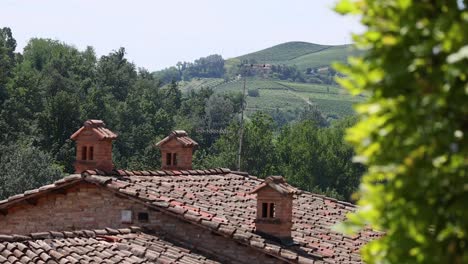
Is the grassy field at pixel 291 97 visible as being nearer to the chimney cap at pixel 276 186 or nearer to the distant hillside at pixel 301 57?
the distant hillside at pixel 301 57

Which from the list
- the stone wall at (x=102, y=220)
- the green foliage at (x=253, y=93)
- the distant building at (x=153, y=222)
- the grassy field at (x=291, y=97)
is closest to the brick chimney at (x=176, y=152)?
the distant building at (x=153, y=222)

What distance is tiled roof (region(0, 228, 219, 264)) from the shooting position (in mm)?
13648

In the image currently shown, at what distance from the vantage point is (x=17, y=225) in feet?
55.8

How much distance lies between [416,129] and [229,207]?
525 inches

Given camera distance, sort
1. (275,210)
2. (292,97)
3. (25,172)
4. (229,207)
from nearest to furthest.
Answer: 1. (275,210)
2. (229,207)
3. (25,172)
4. (292,97)

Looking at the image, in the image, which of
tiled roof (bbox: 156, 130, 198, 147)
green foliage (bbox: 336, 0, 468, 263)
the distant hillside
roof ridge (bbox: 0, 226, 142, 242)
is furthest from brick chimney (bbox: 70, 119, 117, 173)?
the distant hillside

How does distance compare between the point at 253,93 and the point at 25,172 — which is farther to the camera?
the point at 253,93

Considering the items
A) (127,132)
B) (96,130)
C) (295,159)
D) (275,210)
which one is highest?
(96,130)

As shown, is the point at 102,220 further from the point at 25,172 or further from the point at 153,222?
the point at 25,172

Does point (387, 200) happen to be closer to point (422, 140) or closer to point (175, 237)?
point (422, 140)

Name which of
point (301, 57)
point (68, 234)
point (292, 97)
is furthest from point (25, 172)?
point (301, 57)

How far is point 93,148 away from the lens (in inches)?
689

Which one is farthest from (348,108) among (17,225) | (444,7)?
(444,7)

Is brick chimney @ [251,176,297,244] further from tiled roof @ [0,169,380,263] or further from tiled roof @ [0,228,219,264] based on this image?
tiled roof @ [0,228,219,264]
